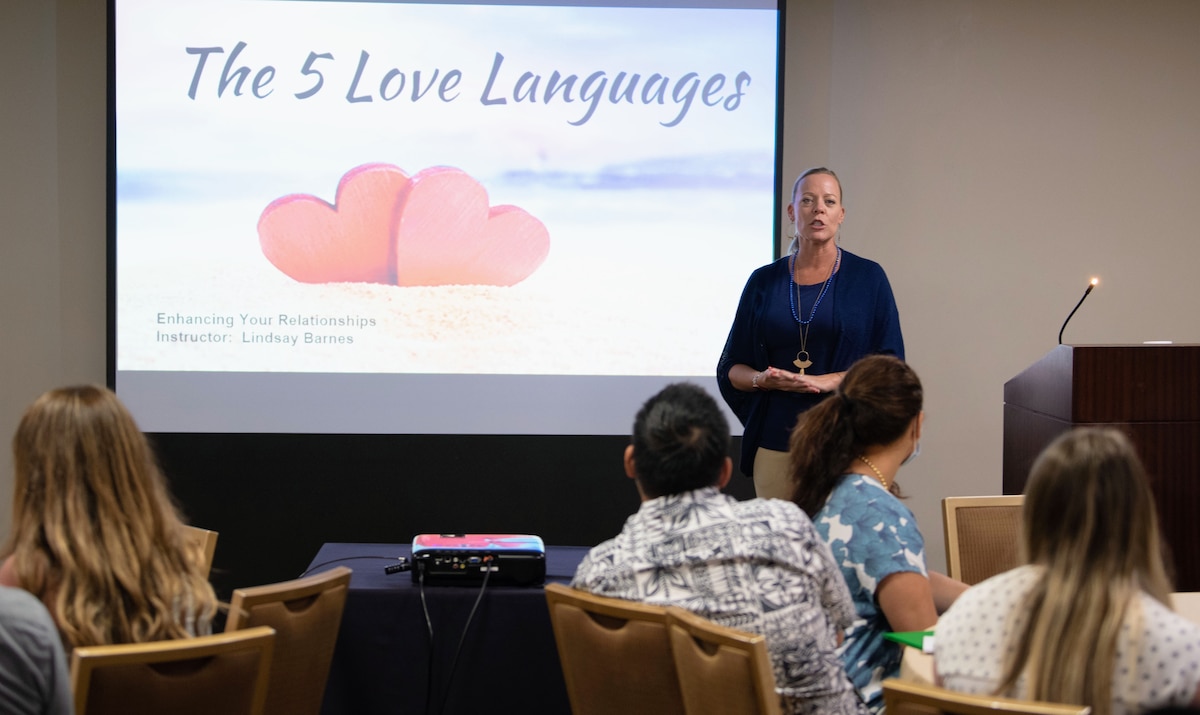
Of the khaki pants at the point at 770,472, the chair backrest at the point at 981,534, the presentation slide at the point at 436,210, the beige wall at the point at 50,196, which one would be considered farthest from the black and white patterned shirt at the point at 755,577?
the beige wall at the point at 50,196

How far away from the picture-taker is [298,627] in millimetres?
2143

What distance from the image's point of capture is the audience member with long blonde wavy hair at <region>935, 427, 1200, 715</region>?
1.40 metres

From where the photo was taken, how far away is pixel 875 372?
217 centimetres

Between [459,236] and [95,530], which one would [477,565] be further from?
[459,236]

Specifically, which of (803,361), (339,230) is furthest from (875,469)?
(339,230)

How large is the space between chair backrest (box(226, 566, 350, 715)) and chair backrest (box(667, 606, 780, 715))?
726 millimetres

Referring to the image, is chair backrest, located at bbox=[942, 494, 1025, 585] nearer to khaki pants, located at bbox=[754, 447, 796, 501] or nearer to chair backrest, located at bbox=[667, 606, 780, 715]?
khaki pants, located at bbox=[754, 447, 796, 501]

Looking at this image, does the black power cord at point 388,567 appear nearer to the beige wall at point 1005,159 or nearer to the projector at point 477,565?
the projector at point 477,565

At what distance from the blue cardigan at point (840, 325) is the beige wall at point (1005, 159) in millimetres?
1472

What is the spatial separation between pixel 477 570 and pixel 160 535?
94 cm

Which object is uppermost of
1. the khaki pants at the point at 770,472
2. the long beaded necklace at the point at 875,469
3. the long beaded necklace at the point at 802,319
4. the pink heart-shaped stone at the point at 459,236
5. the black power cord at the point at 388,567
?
the pink heart-shaped stone at the point at 459,236

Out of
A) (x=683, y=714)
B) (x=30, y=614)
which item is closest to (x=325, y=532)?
(x=683, y=714)

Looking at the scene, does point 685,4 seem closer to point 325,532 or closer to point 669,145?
point 669,145

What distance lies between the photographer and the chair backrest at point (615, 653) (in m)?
1.90
